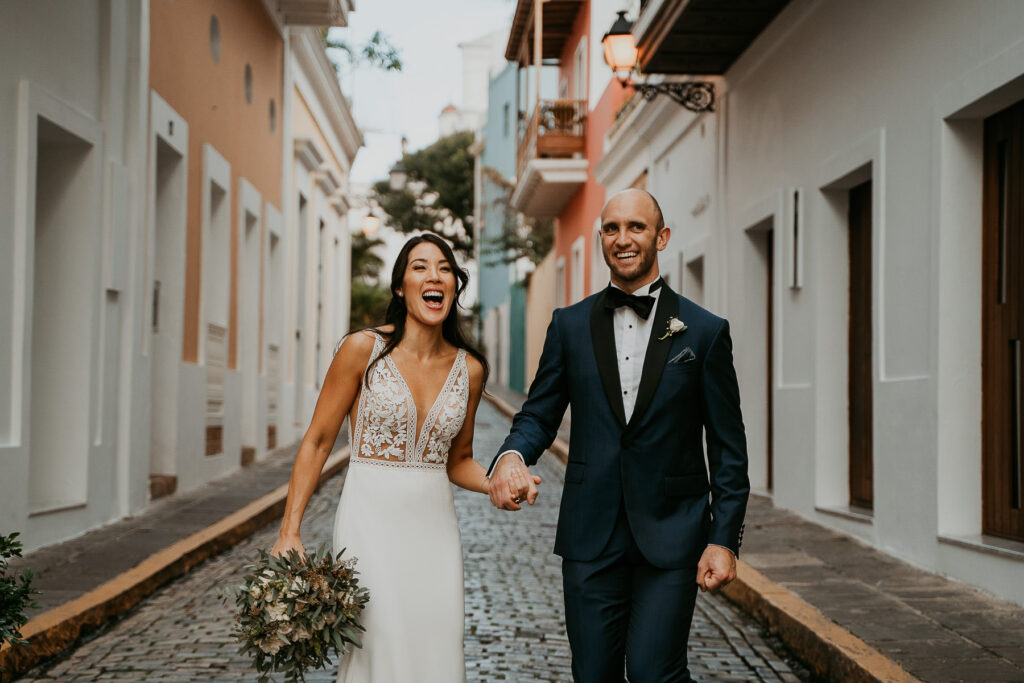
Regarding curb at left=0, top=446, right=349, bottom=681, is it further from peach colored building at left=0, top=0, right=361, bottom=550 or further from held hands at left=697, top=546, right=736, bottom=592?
held hands at left=697, top=546, right=736, bottom=592

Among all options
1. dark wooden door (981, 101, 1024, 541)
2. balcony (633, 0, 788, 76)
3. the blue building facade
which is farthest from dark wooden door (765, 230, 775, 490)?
the blue building facade

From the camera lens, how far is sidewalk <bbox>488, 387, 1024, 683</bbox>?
17.6 feet

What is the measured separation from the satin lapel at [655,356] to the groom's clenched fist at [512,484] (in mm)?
342

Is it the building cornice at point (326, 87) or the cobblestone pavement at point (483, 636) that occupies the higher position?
the building cornice at point (326, 87)

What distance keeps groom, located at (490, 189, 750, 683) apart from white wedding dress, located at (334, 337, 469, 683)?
256 mm

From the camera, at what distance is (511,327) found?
139 feet

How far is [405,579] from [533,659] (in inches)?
95.0

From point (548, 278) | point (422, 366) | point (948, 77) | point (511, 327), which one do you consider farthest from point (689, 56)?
point (511, 327)

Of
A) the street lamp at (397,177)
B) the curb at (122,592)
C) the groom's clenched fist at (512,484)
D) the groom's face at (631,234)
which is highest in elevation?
the street lamp at (397,177)

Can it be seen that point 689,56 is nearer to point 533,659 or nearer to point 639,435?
point 533,659

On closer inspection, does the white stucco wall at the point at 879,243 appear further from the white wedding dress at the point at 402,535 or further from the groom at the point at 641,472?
the white wedding dress at the point at 402,535

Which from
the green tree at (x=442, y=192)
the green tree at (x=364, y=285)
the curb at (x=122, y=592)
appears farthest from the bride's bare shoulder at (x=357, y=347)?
the green tree at (x=442, y=192)

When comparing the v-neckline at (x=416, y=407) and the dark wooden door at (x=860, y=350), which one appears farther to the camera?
the dark wooden door at (x=860, y=350)

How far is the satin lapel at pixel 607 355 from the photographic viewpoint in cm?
379
